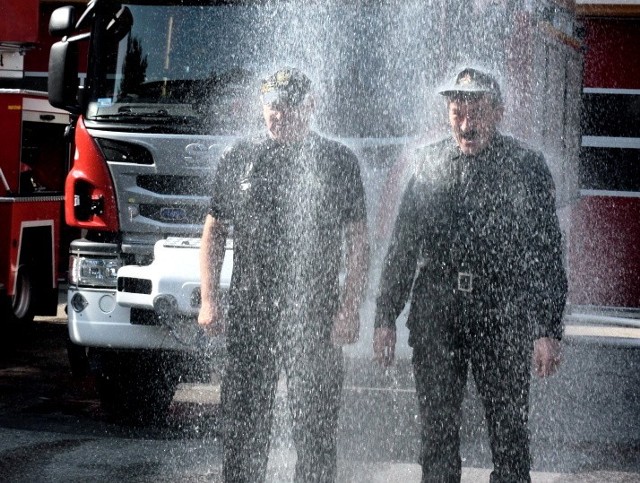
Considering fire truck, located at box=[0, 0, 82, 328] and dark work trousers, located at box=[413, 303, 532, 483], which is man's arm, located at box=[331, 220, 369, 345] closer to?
dark work trousers, located at box=[413, 303, 532, 483]

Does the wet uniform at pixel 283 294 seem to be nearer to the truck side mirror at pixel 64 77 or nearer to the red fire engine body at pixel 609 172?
the truck side mirror at pixel 64 77

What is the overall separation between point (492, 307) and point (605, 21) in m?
11.9

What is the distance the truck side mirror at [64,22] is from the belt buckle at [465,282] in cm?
383

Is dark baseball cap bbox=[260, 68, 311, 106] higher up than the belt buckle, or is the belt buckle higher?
dark baseball cap bbox=[260, 68, 311, 106]

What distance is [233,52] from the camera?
7.27 meters

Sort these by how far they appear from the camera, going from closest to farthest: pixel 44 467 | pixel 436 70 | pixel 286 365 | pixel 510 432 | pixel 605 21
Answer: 1. pixel 510 432
2. pixel 286 365
3. pixel 44 467
4. pixel 436 70
5. pixel 605 21

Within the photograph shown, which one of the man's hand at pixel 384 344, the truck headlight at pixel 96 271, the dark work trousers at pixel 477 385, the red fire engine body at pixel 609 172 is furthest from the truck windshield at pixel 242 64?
the red fire engine body at pixel 609 172

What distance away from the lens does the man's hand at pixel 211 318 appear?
16.7 ft

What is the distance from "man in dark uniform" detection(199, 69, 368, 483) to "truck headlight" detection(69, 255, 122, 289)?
2.30 metres

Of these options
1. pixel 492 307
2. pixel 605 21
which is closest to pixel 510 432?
pixel 492 307

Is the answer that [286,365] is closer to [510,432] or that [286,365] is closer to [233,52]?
[510,432]

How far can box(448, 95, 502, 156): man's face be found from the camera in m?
4.63

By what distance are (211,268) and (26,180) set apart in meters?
6.04

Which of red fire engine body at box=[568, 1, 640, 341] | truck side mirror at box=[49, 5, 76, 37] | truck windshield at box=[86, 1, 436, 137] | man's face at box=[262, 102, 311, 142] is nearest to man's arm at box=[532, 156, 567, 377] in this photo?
man's face at box=[262, 102, 311, 142]
